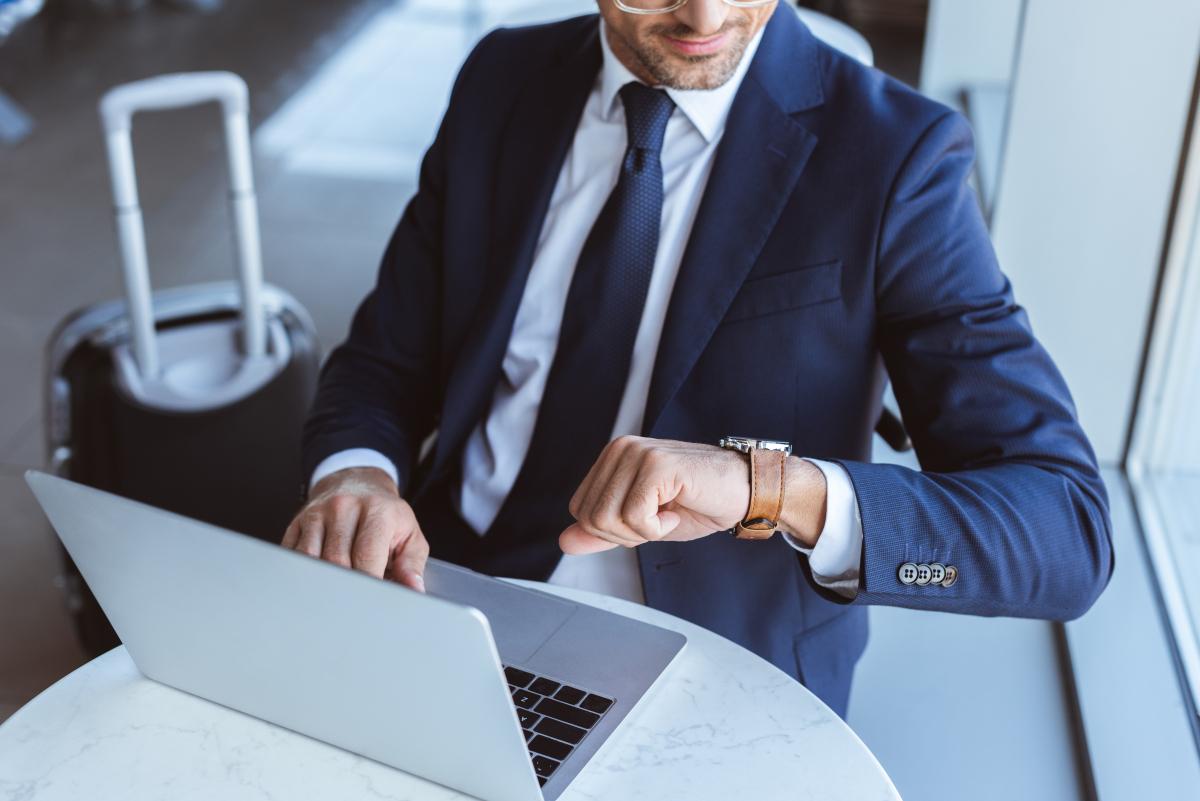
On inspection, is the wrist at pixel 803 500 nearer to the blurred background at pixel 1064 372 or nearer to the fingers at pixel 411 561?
the fingers at pixel 411 561

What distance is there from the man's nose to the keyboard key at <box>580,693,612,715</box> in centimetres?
70

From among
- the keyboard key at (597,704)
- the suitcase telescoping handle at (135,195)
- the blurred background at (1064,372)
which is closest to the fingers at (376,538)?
the keyboard key at (597,704)

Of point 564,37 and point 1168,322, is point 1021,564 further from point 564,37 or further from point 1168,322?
point 1168,322

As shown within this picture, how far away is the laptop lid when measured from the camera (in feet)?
2.99

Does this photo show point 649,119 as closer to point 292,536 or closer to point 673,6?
point 673,6

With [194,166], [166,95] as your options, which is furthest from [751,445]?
[194,166]

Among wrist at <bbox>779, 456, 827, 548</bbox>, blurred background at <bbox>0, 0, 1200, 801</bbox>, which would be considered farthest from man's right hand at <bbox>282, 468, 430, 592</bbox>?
blurred background at <bbox>0, 0, 1200, 801</bbox>

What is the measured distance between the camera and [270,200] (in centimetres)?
422

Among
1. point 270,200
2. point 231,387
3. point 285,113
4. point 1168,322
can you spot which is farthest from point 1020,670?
point 285,113

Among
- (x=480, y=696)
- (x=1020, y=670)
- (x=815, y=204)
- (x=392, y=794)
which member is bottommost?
(x=1020, y=670)

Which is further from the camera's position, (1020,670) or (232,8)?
(232,8)

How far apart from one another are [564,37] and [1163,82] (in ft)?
3.33

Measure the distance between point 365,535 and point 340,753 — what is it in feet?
0.85

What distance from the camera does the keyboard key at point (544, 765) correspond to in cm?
110
